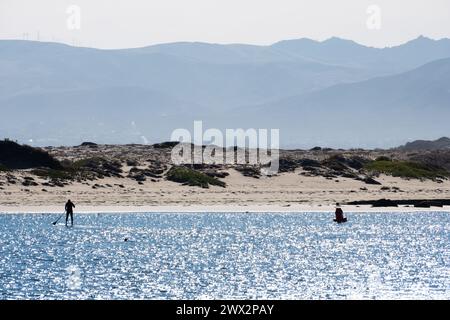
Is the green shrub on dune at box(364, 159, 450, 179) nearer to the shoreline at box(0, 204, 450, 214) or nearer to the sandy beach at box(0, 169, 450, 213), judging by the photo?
the sandy beach at box(0, 169, 450, 213)

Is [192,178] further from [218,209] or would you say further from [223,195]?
[218,209]

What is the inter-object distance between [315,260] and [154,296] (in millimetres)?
12150

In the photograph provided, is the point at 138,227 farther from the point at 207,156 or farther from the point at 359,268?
the point at 207,156

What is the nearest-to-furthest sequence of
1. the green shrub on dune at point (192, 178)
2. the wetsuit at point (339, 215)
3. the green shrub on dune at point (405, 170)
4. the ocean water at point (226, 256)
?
the ocean water at point (226, 256), the wetsuit at point (339, 215), the green shrub on dune at point (192, 178), the green shrub on dune at point (405, 170)

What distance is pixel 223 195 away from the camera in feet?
237

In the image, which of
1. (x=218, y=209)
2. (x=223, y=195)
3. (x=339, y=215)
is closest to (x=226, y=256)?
(x=339, y=215)

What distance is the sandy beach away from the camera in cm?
6488

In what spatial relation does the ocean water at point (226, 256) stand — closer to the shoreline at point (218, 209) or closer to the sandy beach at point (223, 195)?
the shoreline at point (218, 209)

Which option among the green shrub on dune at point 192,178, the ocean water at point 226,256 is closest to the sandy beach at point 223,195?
the green shrub on dune at point 192,178

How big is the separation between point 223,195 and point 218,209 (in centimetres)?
636

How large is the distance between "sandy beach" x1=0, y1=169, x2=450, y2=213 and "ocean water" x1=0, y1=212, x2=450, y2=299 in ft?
3.33

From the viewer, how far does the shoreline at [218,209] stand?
62500mm
